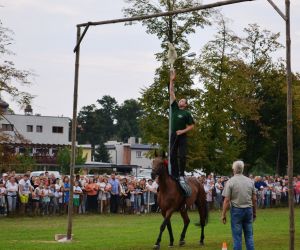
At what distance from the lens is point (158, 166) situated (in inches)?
711

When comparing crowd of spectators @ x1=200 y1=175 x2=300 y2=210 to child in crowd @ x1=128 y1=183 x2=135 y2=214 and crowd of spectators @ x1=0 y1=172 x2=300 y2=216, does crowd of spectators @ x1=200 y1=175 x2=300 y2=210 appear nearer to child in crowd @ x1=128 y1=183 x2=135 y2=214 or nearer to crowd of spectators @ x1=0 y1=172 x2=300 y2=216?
crowd of spectators @ x1=0 y1=172 x2=300 y2=216

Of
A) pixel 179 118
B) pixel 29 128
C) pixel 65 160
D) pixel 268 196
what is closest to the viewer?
pixel 179 118

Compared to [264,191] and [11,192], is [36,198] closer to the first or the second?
[11,192]

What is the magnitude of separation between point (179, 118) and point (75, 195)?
664 inches

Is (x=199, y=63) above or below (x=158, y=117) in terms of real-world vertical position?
above

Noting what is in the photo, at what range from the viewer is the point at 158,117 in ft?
142

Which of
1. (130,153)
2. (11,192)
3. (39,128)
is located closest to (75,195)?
(11,192)

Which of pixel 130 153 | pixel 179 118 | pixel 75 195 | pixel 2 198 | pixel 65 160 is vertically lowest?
pixel 2 198

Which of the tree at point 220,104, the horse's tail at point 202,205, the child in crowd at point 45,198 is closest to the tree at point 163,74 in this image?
the tree at point 220,104

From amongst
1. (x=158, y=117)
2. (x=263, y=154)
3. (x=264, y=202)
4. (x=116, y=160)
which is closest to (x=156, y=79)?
(x=158, y=117)

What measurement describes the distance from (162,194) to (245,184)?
4.96 m

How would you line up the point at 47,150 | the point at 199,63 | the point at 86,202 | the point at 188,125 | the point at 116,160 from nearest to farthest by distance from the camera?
the point at 188,125 < the point at 86,202 < the point at 199,63 < the point at 47,150 < the point at 116,160

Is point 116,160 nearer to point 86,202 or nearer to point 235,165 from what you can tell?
point 86,202

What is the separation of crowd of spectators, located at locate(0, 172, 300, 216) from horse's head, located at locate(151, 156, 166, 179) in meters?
14.6
